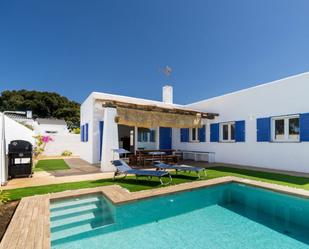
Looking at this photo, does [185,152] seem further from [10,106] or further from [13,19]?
[10,106]

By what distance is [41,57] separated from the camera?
74.3ft

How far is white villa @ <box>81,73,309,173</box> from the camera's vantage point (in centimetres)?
1060

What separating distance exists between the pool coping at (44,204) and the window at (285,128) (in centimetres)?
475

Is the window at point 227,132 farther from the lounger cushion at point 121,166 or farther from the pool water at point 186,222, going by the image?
the lounger cushion at point 121,166

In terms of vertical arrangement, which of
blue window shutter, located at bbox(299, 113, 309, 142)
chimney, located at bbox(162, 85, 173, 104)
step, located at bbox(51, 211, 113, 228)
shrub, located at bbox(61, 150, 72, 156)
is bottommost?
shrub, located at bbox(61, 150, 72, 156)

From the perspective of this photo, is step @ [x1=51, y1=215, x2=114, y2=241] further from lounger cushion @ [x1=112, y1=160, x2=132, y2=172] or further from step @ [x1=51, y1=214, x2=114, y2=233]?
lounger cushion @ [x1=112, y1=160, x2=132, y2=172]

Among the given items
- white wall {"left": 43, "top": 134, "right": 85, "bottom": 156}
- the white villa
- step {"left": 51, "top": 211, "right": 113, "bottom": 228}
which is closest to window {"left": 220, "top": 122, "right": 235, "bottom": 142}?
the white villa

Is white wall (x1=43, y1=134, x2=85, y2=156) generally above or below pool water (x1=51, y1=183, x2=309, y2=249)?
above

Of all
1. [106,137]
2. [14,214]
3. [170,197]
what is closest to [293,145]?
[170,197]

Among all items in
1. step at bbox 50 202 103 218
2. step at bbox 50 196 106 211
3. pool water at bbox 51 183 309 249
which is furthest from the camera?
step at bbox 50 196 106 211

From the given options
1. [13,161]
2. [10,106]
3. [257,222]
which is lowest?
[257,222]

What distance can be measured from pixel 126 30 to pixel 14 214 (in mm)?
15419

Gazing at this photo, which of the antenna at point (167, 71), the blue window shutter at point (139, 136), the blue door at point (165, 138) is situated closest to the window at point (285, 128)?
the blue door at point (165, 138)

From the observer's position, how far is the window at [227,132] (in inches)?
555
